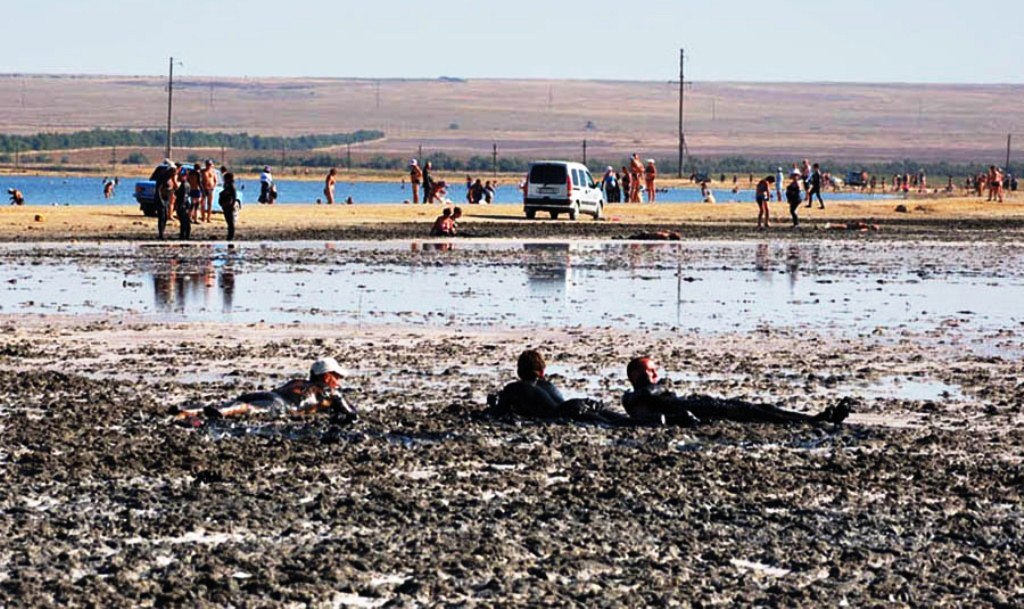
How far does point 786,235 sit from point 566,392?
3515 cm

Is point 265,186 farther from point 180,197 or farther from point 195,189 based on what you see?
point 180,197

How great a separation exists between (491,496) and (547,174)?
4848cm

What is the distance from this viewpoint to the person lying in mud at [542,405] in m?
14.6

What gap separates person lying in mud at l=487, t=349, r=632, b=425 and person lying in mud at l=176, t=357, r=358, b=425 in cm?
108

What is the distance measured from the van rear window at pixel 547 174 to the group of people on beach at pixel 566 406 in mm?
44592

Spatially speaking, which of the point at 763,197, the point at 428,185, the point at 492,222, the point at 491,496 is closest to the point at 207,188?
the point at 492,222

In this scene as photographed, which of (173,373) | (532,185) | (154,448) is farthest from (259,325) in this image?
(532,185)

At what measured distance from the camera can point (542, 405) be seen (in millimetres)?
14711

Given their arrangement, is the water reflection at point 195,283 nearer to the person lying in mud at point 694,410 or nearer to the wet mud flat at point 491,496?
the wet mud flat at point 491,496

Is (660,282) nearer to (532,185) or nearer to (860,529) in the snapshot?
(860,529)

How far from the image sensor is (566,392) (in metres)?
16.9

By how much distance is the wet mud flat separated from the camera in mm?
9422

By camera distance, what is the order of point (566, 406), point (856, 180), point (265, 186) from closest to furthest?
point (566, 406)
point (265, 186)
point (856, 180)

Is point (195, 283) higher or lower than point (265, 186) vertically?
lower
